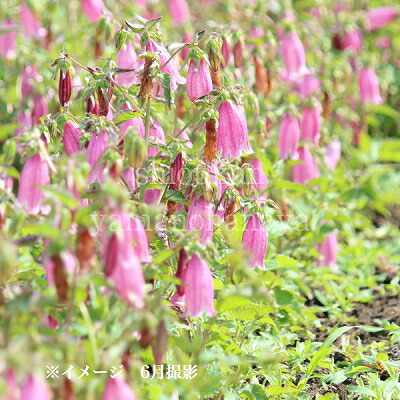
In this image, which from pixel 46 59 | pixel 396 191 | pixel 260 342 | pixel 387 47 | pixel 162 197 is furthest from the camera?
pixel 387 47

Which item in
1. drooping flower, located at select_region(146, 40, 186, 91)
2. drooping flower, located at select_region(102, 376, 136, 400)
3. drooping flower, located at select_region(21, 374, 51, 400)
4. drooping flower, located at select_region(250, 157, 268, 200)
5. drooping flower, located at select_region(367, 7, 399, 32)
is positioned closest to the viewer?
drooping flower, located at select_region(21, 374, 51, 400)

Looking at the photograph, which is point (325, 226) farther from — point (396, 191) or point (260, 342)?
point (396, 191)

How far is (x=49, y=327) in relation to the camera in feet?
Answer: 8.48

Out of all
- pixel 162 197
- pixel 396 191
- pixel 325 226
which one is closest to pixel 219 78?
pixel 162 197

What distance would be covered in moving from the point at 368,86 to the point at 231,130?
3.35 m

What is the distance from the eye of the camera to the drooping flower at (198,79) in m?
3.37

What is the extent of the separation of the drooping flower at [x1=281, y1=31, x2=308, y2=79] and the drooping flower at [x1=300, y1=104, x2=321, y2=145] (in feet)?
1.75

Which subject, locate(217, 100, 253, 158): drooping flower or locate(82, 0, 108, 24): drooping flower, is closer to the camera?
locate(217, 100, 253, 158): drooping flower

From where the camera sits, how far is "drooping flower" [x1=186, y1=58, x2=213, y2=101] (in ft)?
11.1

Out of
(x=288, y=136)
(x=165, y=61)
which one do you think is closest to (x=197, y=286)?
(x=165, y=61)

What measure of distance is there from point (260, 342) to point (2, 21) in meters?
3.79

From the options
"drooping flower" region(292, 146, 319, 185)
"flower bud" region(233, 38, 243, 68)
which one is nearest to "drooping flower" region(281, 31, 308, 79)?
"drooping flower" region(292, 146, 319, 185)

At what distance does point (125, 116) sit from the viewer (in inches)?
132

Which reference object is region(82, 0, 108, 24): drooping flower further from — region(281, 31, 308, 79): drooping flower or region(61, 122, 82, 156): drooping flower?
region(61, 122, 82, 156): drooping flower
